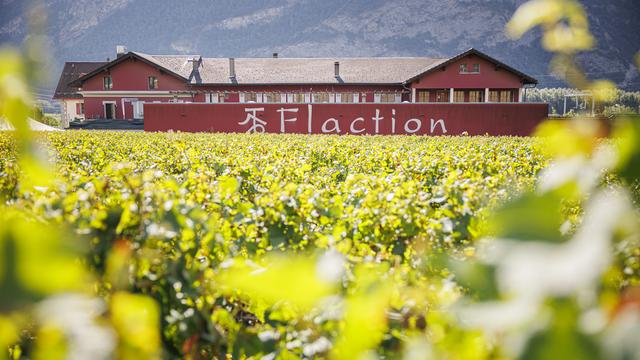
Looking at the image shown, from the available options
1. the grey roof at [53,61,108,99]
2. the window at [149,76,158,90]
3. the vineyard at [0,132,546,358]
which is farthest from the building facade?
the vineyard at [0,132,546,358]

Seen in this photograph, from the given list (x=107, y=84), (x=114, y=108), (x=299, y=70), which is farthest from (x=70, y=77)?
(x=299, y=70)

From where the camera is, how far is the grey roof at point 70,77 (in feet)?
195

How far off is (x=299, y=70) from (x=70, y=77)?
2954 cm

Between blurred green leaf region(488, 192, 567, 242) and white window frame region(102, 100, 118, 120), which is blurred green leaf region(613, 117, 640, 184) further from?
white window frame region(102, 100, 118, 120)

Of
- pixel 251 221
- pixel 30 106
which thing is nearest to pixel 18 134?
pixel 30 106

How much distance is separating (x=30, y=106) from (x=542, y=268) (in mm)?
639

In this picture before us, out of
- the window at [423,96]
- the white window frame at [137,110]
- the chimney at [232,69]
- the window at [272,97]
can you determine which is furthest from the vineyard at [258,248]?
the white window frame at [137,110]

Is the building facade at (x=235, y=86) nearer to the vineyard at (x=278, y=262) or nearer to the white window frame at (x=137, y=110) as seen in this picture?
the white window frame at (x=137, y=110)

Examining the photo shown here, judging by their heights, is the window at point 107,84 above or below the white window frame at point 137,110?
above

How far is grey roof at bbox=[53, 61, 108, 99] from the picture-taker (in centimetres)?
5944

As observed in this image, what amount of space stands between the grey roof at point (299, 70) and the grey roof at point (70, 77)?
13.5 m

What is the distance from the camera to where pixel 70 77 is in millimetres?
63094

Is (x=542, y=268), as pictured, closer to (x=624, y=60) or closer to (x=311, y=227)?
(x=311, y=227)

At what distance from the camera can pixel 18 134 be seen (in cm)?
62
